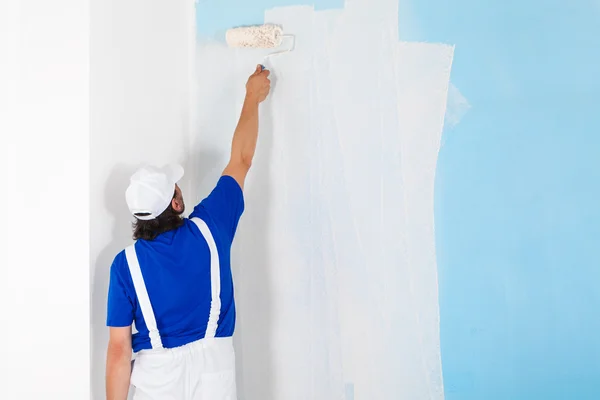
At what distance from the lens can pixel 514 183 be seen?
178 cm

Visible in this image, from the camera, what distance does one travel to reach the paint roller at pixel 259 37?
200 centimetres

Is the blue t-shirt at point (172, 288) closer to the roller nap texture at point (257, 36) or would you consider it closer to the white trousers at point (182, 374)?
the white trousers at point (182, 374)

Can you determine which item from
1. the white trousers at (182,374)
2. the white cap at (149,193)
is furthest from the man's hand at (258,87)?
the white trousers at (182,374)

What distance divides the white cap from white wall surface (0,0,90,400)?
0.57 ft

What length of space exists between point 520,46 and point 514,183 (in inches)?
14.2

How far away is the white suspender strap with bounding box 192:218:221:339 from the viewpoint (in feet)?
5.83

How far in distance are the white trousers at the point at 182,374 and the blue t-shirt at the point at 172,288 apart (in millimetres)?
28

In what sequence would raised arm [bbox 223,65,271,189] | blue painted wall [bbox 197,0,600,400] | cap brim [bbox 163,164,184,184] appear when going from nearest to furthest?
blue painted wall [bbox 197,0,600,400]
cap brim [bbox 163,164,184,184]
raised arm [bbox 223,65,271,189]

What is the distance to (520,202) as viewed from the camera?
1769 millimetres

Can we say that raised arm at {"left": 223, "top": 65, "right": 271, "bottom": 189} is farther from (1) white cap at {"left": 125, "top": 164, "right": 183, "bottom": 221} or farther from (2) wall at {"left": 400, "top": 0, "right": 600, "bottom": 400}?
(2) wall at {"left": 400, "top": 0, "right": 600, "bottom": 400}

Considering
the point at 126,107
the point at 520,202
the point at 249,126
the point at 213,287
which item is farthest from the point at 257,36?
the point at 520,202

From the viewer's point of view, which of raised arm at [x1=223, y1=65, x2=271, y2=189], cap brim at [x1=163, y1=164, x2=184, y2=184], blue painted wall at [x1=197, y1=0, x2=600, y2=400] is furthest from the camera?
raised arm at [x1=223, y1=65, x2=271, y2=189]

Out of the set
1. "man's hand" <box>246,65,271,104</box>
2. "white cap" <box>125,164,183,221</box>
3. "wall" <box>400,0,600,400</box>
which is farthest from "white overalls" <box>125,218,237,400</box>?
"wall" <box>400,0,600,400</box>

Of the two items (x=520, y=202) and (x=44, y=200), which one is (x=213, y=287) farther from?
(x=520, y=202)
